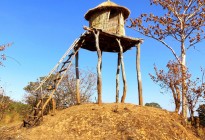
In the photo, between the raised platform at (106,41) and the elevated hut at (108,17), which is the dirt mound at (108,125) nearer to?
the raised platform at (106,41)

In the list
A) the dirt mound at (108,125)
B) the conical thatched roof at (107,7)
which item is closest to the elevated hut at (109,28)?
the conical thatched roof at (107,7)

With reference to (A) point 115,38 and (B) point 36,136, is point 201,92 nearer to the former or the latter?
(A) point 115,38

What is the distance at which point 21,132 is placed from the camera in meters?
13.9

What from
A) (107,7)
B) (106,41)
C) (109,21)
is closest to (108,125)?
(106,41)

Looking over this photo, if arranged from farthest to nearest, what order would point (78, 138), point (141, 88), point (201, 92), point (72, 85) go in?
point (72, 85) → point (201, 92) → point (141, 88) → point (78, 138)

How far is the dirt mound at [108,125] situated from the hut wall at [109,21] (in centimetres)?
490

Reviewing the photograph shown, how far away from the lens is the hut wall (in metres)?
17.5

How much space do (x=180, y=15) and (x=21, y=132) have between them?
13.7 metres

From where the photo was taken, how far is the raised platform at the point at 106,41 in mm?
17016

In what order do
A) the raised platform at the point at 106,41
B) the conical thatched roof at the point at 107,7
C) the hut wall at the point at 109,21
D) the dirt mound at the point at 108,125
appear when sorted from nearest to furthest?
the dirt mound at the point at 108,125 → the raised platform at the point at 106,41 → the hut wall at the point at 109,21 → the conical thatched roof at the point at 107,7

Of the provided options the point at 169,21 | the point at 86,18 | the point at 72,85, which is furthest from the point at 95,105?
the point at 72,85

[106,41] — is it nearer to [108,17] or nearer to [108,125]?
[108,17]

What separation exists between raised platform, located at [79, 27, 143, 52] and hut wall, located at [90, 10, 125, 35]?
1.57 ft

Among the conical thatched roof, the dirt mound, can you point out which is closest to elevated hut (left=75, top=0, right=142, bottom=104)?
the conical thatched roof
